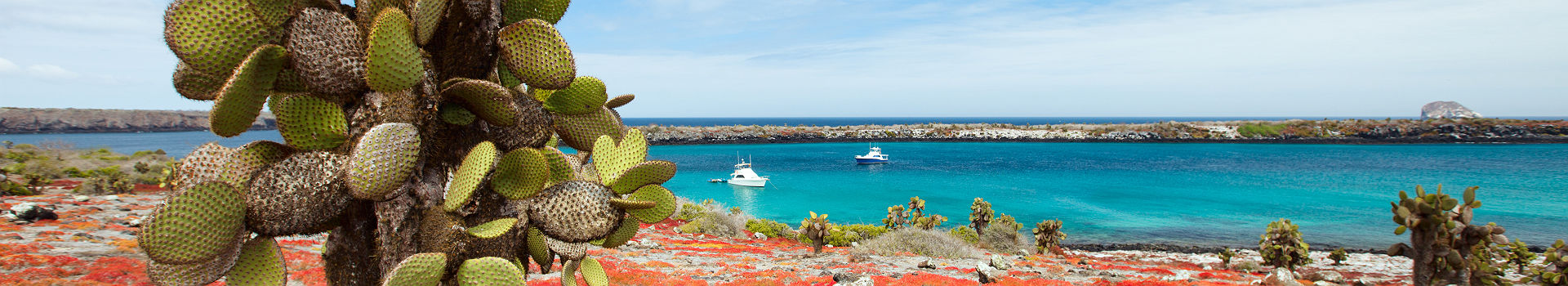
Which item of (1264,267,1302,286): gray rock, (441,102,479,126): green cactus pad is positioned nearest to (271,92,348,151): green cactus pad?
(441,102,479,126): green cactus pad

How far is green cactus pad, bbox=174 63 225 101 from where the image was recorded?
6.12ft

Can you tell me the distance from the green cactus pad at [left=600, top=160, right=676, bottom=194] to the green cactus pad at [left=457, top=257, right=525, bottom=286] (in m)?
0.49

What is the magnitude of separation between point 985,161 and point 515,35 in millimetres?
51139

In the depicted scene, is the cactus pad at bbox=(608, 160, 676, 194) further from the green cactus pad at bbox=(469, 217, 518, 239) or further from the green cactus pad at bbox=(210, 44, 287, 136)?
the green cactus pad at bbox=(210, 44, 287, 136)

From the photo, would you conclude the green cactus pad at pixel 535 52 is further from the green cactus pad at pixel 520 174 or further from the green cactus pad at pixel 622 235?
the green cactus pad at pixel 622 235

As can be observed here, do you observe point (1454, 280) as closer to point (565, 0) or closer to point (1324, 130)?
point (565, 0)

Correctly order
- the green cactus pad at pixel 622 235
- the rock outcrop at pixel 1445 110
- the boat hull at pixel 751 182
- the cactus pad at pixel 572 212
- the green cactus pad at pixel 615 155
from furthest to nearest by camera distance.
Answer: the rock outcrop at pixel 1445 110 < the boat hull at pixel 751 182 < the green cactus pad at pixel 622 235 < the green cactus pad at pixel 615 155 < the cactus pad at pixel 572 212

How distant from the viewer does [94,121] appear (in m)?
112

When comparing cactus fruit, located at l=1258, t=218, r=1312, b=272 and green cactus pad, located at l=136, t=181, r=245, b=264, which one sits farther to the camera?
cactus fruit, located at l=1258, t=218, r=1312, b=272

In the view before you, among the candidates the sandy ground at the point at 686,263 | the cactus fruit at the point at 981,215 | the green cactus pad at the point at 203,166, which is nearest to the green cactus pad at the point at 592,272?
the green cactus pad at the point at 203,166

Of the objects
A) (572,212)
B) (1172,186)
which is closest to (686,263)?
(572,212)

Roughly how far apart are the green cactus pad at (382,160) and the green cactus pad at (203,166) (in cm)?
51

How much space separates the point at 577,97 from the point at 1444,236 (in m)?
10.2

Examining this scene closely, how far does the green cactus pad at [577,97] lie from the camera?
253 cm
